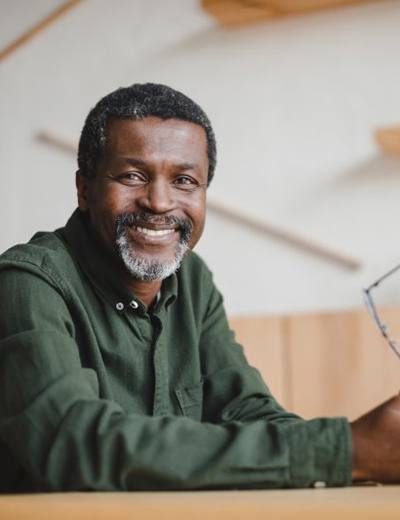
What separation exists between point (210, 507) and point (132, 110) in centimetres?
81

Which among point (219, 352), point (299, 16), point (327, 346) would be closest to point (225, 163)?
point (299, 16)

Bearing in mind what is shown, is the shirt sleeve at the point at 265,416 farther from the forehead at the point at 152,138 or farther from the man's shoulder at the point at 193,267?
the forehead at the point at 152,138

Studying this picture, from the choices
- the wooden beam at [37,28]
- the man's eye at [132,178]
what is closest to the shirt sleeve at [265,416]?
the man's eye at [132,178]

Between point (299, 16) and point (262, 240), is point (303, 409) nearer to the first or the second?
point (262, 240)

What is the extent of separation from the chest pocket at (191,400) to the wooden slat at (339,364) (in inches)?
37.7

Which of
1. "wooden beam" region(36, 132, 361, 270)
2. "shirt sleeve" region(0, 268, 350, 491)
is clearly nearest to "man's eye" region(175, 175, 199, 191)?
"shirt sleeve" region(0, 268, 350, 491)

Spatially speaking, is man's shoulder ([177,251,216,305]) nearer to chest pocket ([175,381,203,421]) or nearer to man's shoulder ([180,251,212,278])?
man's shoulder ([180,251,212,278])

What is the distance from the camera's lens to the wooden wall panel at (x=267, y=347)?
254 centimetres

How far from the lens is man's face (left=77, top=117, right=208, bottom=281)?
145 cm

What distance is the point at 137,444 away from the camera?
103 cm

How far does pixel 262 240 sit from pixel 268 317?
0.28 m

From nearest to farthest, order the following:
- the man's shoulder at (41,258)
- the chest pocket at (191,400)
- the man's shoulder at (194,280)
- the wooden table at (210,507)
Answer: the wooden table at (210,507), the man's shoulder at (41,258), the chest pocket at (191,400), the man's shoulder at (194,280)

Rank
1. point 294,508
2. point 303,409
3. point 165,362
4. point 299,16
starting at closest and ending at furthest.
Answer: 1. point 294,508
2. point 165,362
3. point 303,409
4. point 299,16

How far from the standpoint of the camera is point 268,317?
101 inches
